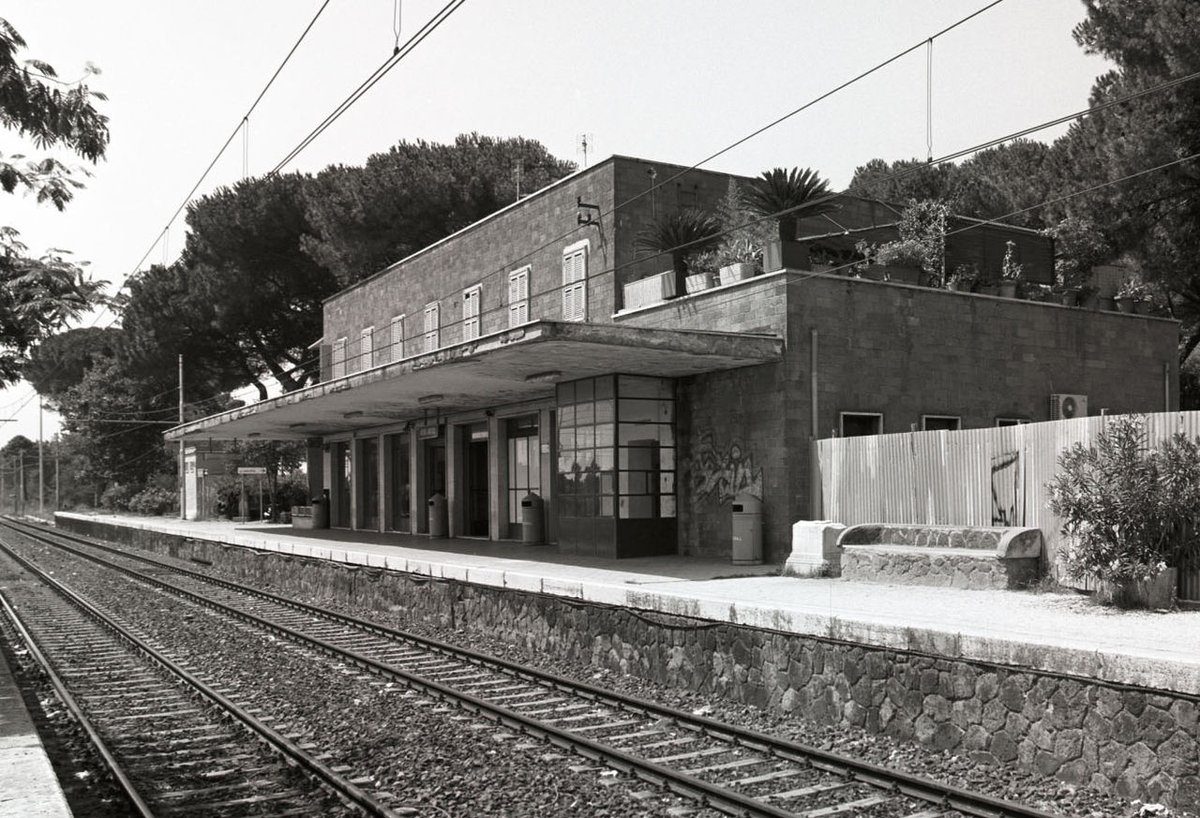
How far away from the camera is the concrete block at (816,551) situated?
45.7 feet

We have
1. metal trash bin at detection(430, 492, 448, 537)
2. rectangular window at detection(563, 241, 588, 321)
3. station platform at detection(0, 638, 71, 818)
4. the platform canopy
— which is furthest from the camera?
metal trash bin at detection(430, 492, 448, 537)

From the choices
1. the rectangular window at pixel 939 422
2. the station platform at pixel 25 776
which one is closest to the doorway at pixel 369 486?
the rectangular window at pixel 939 422

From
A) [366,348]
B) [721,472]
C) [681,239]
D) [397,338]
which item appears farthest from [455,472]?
[721,472]

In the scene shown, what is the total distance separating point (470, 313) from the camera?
25.3 m

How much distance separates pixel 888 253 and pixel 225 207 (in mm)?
34644

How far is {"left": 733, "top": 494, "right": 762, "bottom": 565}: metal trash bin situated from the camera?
15.7 metres

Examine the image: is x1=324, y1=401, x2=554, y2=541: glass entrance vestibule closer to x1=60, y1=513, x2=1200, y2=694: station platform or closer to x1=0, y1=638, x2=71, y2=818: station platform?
x1=60, y1=513, x2=1200, y2=694: station platform

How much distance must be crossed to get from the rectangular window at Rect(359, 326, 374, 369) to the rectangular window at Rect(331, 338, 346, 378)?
1.31m

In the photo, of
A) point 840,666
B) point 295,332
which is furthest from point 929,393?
point 295,332

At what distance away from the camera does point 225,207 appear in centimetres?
4594

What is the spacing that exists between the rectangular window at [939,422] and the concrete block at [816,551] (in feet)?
12.9

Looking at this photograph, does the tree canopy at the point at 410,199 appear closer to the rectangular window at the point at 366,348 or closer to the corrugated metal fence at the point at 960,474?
the rectangular window at the point at 366,348

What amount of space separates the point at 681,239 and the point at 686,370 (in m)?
2.76

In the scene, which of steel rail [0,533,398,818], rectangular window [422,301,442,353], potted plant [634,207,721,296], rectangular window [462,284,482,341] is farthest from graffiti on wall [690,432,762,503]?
rectangular window [422,301,442,353]
